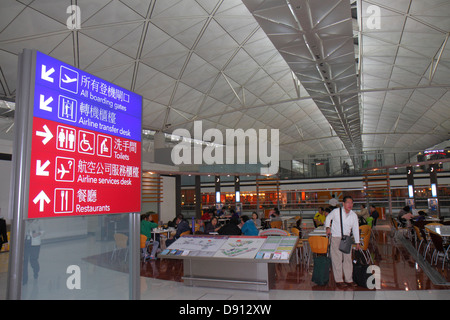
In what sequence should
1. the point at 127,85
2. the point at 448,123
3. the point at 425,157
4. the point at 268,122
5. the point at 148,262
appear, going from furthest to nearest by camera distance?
the point at 268,122 < the point at 448,123 < the point at 425,157 < the point at 127,85 < the point at 148,262

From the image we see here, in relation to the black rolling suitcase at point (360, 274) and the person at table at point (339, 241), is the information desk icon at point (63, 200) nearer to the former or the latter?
the person at table at point (339, 241)

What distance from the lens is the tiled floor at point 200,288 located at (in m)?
5.55

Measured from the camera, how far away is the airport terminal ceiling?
8727 mm

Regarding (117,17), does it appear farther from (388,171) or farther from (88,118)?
(388,171)

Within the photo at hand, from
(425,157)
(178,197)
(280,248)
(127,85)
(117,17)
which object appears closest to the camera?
(280,248)

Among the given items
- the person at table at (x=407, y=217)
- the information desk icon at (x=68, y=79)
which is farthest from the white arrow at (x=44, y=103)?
the person at table at (x=407, y=217)

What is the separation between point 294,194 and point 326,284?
61.0ft

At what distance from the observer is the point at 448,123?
22.5 m

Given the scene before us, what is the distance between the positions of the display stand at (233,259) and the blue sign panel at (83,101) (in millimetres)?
3177

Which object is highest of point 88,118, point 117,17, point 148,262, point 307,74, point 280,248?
point 117,17

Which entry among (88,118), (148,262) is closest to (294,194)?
(148,262)

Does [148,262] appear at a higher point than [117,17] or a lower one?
lower

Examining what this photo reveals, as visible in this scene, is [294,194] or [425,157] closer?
[425,157]
